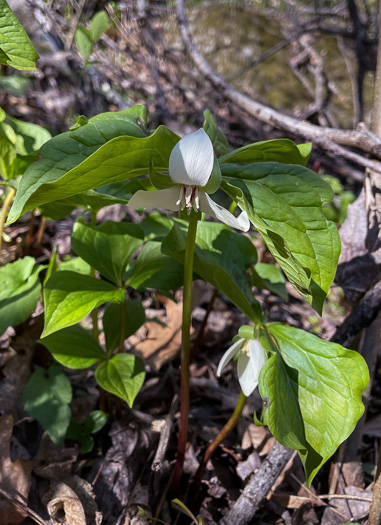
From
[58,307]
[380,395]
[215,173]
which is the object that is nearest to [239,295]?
[215,173]

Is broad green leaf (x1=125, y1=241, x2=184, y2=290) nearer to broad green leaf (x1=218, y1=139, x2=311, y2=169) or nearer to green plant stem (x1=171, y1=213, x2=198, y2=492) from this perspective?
green plant stem (x1=171, y1=213, x2=198, y2=492)

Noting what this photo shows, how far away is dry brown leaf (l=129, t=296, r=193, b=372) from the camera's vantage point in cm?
178

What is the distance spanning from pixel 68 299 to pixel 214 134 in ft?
1.93

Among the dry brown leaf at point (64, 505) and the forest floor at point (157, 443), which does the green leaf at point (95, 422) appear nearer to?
the forest floor at point (157, 443)

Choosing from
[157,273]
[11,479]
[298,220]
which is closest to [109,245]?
[157,273]

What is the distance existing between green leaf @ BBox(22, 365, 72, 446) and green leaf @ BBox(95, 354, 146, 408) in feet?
0.79

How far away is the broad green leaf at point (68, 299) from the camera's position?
3.32ft

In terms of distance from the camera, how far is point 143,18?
3750mm

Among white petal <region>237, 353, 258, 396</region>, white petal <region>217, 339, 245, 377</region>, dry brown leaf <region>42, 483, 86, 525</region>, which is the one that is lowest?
dry brown leaf <region>42, 483, 86, 525</region>

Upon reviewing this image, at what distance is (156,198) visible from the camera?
87 centimetres

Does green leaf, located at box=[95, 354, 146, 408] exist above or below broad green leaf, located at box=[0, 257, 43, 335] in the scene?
below

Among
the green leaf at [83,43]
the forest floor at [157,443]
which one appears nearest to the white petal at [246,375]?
the forest floor at [157,443]

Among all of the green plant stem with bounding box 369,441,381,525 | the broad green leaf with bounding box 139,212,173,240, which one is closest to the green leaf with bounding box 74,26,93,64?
the broad green leaf with bounding box 139,212,173,240

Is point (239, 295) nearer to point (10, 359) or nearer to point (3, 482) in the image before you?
point (3, 482)
